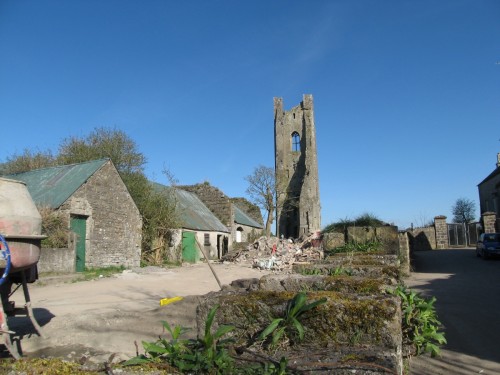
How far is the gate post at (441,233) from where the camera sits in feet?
96.5

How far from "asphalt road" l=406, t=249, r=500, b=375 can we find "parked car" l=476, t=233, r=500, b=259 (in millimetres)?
3860

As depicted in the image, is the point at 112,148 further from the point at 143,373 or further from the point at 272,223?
the point at 143,373

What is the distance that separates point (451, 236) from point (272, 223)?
19.6 meters

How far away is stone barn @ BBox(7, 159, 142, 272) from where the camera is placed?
666 inches

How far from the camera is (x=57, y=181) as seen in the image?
63.3 feet

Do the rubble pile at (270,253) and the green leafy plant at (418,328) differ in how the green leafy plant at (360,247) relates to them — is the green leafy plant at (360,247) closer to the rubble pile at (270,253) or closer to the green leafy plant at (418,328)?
the green leafy plant at (418,328)

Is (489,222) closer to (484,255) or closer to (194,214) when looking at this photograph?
(484,255)

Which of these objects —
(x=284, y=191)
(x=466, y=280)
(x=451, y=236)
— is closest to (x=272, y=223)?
(x=284, y=191)

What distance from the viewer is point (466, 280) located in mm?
12023

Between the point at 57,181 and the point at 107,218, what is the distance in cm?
315

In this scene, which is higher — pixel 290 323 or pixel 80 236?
pixel 80 236

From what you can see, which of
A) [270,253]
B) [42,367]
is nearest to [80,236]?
[270,253]

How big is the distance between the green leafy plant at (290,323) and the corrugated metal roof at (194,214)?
2452 centimetres

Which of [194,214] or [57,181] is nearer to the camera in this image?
[57,181]
